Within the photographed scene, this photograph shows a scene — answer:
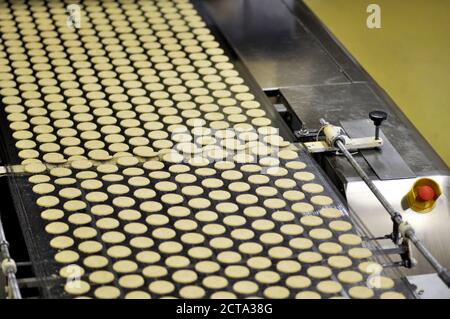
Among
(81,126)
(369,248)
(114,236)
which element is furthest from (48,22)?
(369,248)

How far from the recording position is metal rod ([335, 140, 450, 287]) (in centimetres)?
246

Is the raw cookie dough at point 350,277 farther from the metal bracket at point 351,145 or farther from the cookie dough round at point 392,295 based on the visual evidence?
the metal bracket at point 351,145

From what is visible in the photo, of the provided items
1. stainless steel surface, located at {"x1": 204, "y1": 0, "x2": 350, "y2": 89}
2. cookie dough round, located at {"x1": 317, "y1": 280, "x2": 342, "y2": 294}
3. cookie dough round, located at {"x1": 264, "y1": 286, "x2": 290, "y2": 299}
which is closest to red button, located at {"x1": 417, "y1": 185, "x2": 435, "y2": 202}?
cookie dough round, located at {"x1": 317, "y1": 280, "x2": 342, "y2": 294}

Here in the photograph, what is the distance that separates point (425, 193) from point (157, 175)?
88 centimetres

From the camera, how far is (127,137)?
330 cm

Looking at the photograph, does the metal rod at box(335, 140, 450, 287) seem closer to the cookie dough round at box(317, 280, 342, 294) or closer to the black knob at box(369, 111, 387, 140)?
the black knob at box(369, 111, 387, 140)

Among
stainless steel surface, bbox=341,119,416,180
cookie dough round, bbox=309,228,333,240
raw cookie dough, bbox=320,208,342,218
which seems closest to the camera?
cookie dough round, bbox=309,228,333,240

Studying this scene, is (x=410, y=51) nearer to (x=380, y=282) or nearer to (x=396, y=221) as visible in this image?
(x=396, y=221)

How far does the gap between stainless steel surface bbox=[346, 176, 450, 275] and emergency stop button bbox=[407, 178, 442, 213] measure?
0.05m

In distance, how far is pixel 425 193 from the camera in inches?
115

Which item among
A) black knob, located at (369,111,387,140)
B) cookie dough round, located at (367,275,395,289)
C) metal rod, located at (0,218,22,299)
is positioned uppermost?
black knob, located at (369,111,387,140)

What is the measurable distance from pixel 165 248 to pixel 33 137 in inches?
34.6

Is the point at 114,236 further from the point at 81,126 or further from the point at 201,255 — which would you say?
the point at 81,126

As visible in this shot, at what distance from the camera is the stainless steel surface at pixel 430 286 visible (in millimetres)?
2725
